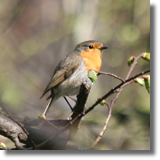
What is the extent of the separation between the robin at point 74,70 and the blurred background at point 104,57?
119cm

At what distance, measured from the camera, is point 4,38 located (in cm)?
701

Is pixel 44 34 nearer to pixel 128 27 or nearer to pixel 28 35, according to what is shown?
pixel 28 35

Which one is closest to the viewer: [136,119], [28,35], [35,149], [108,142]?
[35,149]

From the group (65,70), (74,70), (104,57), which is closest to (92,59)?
(74,70)

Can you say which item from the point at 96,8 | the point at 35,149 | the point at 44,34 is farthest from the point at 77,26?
the point at 35,149

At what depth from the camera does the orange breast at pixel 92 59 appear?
12.7 ft

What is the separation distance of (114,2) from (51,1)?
241cm

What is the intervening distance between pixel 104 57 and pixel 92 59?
274 centimetres

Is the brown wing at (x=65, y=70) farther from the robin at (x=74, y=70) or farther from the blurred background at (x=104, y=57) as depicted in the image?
the blurred background at (x=104, y=57)

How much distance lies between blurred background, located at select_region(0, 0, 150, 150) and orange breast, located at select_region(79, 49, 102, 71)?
147 cm

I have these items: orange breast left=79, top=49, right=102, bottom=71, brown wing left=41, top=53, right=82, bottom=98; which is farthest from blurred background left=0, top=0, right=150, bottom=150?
orange breast left=79, top=49, right=102, bottom=71

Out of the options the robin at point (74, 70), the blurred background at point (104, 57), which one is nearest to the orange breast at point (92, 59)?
the robin at point (74, 70)

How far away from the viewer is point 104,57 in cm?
668

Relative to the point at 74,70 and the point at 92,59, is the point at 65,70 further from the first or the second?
the point at 92,59
